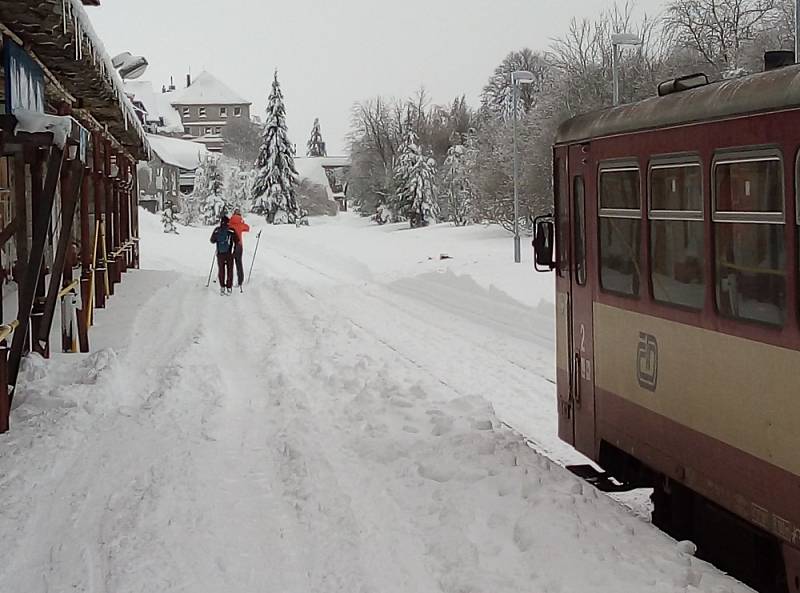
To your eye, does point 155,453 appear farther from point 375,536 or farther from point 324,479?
point 375,536

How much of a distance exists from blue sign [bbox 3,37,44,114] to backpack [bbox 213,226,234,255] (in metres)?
12.0

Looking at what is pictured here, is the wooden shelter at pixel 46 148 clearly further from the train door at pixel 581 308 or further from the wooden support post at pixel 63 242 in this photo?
the train door at pixel 581 308

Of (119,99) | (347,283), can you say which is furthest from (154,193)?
(119,99)

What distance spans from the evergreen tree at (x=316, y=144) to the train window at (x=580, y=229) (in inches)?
A: 5651

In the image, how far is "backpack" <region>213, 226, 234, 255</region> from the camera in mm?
24469

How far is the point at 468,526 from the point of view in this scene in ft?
21.8

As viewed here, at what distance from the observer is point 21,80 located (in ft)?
36.0

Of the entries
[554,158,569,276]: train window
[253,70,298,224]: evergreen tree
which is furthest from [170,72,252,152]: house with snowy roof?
[554,158,569,276]: train window

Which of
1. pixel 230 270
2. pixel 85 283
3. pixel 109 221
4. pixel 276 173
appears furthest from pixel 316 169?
pixel 85 283

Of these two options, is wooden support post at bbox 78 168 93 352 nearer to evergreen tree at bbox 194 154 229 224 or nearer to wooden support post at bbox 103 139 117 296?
wooden support post at bbox 103 139 117 296

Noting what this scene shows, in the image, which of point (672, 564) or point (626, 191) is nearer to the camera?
point (672, 564)

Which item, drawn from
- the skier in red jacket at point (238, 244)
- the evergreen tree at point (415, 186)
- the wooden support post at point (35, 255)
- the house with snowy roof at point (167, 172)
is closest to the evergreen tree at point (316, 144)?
the house with snowy roof at point (167, 172)

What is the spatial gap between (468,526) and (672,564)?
1.35 m

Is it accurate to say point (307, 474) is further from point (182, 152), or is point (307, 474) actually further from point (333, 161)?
point (333, 161)
